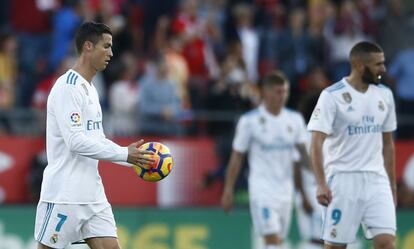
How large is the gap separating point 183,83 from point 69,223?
351 inches

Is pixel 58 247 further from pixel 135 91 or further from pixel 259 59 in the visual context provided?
pixel 259 59

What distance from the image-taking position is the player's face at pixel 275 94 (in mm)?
13992

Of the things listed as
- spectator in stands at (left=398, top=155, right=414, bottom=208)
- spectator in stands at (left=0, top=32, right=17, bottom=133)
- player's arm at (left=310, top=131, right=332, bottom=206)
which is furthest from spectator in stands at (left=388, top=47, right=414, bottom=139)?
player's arm at (left=310, top=131, right=332, bottom=206)

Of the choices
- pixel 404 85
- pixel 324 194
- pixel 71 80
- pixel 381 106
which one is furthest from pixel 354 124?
pixel 404 85

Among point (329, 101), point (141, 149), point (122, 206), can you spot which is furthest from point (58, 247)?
point (122, 206)

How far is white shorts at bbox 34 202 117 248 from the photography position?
963 cm

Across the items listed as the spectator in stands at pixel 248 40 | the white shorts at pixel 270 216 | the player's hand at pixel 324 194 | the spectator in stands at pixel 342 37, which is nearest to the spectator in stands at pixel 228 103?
the spectator in stands at pixel 248 40

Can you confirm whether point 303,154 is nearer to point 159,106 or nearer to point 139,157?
point 159,106

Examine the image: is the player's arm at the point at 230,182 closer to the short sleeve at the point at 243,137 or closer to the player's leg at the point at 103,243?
the short sleeve at the point at 243,137

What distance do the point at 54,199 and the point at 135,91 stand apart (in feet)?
27.4

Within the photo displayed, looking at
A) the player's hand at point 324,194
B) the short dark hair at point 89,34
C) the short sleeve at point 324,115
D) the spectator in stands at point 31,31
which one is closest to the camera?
the short dark hair at point 89,34

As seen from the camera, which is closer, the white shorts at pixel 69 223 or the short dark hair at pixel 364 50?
the white shorts at pixel 69 223

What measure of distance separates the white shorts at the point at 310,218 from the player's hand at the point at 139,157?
6.04 meters

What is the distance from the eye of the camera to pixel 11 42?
17797 mm
